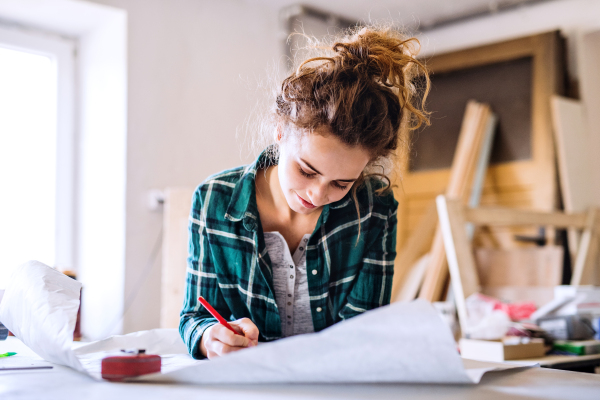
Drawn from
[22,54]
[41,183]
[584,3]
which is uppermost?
[584,3]

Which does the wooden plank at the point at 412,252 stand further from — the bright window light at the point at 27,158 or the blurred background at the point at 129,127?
the bright window light at the point at 27,158

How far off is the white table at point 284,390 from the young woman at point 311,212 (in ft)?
0.79

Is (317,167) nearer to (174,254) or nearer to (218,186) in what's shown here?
(218,186)

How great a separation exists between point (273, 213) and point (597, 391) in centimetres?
68

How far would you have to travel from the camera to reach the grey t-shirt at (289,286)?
1.08m

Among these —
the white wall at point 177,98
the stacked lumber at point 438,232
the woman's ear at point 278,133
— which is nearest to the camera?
the woman's ear at point 278,133

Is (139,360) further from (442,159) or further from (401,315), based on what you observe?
(442,159)

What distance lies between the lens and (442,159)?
10.5 feet

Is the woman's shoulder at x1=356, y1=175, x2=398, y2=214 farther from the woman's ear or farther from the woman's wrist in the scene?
the woman's wrist

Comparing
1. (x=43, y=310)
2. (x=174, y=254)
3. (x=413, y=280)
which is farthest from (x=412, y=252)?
(x=43, y=310)

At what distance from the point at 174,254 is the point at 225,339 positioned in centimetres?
139

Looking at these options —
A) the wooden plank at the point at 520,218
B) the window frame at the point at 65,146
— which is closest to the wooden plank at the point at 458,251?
the wooden plank at the point at 520,218

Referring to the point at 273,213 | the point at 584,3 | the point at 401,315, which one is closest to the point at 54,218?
the point at 273,213

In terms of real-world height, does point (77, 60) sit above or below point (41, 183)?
above
